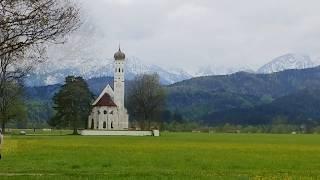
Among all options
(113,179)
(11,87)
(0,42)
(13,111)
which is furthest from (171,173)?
(13,111)

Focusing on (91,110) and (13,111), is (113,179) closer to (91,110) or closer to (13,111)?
(13,111)

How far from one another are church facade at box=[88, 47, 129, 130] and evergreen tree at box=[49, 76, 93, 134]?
397 inches

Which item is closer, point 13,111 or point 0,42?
point 0,42

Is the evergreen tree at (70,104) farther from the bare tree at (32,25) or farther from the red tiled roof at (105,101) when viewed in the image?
the bare tree at (32,25)

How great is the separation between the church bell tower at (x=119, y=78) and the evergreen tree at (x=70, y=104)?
26242mm

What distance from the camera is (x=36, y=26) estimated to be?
21516 mm

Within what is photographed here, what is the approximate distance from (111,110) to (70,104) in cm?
2285

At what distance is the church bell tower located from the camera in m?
169

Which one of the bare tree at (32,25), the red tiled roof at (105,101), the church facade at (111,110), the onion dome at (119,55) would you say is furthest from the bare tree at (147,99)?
the bare tree at (32,25)

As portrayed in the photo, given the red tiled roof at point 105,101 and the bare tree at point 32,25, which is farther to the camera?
the red tiled roof at point 105,101

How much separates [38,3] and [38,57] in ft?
9.93

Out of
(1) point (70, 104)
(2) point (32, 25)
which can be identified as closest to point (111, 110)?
(1) point (70, 104)

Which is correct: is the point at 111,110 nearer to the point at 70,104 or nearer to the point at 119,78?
the point at 119,78

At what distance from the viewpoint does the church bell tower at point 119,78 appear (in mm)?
169375
